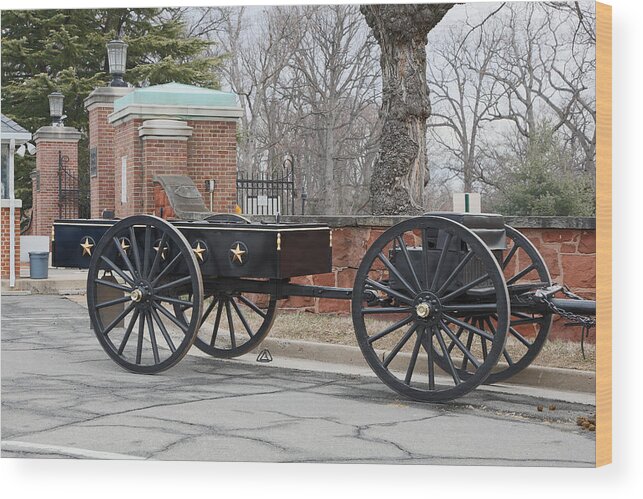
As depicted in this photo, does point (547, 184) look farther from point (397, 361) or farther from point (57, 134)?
point (397, 361)

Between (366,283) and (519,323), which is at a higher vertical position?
(366,283)

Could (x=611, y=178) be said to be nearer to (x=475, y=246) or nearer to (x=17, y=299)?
(x=475, y=246)

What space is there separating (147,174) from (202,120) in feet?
3.46

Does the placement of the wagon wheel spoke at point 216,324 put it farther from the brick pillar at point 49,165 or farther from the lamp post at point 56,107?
the brick pillar at point 49,165

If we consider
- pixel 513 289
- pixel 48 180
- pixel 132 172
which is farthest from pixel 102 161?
pixel 513 289

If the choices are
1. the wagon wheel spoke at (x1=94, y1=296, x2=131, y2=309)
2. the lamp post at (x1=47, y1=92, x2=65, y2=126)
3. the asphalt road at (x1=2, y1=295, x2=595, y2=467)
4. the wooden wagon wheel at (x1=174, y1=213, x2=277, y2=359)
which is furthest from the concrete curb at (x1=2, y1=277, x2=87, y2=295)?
the wagon wheel spoke at (x1=94, y1=296, x2=131, y2=309)

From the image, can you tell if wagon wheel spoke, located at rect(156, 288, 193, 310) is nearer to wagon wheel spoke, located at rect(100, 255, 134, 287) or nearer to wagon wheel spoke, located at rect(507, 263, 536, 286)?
wagon wheel spoke, located at rect(100, 255, 134, 287)

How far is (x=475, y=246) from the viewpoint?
17.9 feet

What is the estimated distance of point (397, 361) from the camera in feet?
22.7

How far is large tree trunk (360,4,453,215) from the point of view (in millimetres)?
→ 10273

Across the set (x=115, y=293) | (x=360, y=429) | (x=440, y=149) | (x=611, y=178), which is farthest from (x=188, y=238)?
(x=440, y=149)

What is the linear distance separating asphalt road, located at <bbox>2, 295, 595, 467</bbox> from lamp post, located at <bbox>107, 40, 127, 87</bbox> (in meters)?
5.95

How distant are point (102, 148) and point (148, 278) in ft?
26.1

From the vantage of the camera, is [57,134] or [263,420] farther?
[57,134]
